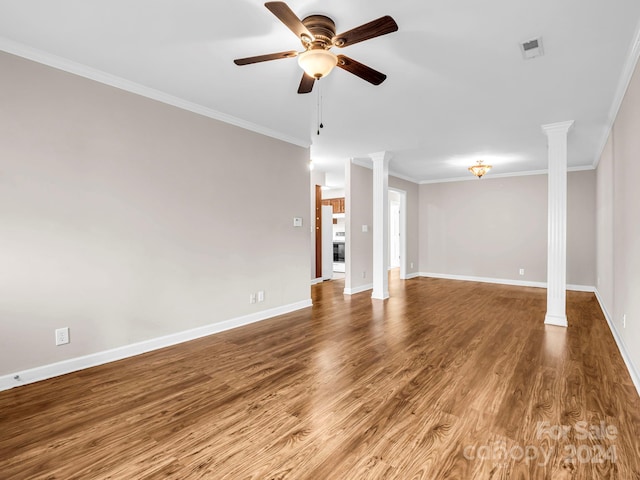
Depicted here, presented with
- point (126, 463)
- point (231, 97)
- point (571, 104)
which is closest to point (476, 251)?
point (571, 104)

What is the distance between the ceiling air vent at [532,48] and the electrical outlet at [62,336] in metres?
4.28

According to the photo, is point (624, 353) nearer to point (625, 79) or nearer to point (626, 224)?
point (626, 224)

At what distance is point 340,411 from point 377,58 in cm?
266

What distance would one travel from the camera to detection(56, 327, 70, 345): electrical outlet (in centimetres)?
273

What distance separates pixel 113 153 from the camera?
9.95 feet

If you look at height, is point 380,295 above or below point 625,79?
below

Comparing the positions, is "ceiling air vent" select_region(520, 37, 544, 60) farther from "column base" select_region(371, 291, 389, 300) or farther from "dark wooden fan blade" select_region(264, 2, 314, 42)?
"column base" select_region(371, 291, 389, 300)

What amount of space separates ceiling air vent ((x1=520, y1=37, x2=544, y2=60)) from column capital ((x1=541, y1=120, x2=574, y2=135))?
6.38 feet

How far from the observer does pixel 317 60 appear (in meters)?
2.14

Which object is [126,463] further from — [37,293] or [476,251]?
[476,251]

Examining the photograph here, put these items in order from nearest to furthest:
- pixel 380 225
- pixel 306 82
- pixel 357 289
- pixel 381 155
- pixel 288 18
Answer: pixel 288 18 < pixel 306 82 < pixel 381 155 < pixel 380 225 < pixel 357 289

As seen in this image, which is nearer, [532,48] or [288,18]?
[288,18]

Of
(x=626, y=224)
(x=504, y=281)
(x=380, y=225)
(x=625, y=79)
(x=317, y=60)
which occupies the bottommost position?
(x=504, y=281)

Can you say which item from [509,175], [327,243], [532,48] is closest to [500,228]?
[509,175]
